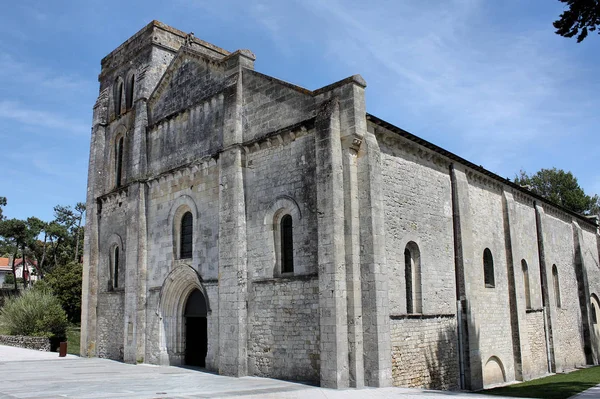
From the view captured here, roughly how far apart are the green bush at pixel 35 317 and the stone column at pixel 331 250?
18608 mm

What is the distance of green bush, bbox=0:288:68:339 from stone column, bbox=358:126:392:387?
19295 mm

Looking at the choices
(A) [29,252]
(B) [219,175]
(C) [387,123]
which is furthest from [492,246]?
(A) [29,252]

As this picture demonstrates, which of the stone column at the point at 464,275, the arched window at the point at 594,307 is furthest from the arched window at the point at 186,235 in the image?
the arched window at the point at 594,307

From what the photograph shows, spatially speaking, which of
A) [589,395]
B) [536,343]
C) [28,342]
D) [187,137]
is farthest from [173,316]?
[536,343]

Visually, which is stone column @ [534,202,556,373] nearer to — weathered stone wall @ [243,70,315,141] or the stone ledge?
the stone ledge

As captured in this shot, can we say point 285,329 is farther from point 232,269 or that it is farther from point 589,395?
point 589,395

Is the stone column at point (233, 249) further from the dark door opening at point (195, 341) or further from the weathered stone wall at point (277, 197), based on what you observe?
the dark door opening at point (195, 341)

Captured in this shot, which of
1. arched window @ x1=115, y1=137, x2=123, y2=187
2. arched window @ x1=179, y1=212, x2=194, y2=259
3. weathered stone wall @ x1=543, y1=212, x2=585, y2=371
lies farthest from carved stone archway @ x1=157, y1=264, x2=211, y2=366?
weathered stone wall @ x1=543, y1=212, x2=585, y2=371

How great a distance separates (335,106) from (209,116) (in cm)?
576

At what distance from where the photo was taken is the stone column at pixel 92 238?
73.5 feet

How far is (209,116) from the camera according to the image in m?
18.3

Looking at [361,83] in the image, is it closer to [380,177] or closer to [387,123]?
[387,123]

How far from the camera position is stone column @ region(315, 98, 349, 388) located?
13039 millimetres

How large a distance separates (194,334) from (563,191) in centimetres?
3927
